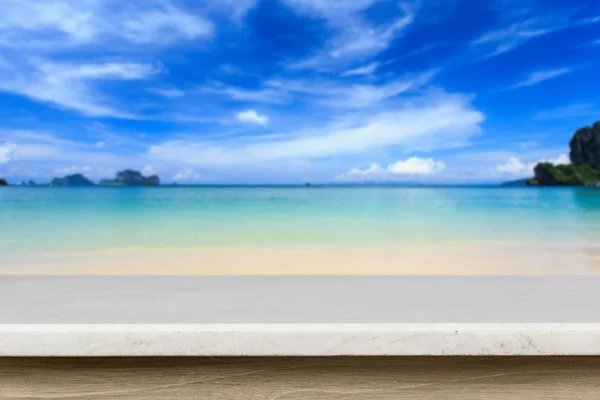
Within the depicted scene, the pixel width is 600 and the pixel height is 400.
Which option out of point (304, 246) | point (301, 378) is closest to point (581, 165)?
point (304, 246)

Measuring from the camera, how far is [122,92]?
2448 centimetres

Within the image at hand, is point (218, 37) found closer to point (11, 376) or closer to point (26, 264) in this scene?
point (26, 264)

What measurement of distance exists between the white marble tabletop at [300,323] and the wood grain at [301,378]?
0.20ft

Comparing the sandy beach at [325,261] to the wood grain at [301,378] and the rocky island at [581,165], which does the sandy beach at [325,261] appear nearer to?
the wood grain at [301,378]

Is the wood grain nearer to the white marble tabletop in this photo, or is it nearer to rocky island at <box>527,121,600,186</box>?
the white marble tabletop

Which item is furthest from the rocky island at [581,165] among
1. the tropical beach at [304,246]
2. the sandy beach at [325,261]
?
the sandy beach at [325,261]

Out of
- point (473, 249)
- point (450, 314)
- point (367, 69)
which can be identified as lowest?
point (473, 249)

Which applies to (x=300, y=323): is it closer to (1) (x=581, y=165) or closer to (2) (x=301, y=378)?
(2) (x=301, y=378)

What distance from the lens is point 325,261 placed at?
16.1 feet

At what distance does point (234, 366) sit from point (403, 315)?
1.06ft

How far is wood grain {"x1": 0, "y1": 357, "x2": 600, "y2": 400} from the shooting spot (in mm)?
879

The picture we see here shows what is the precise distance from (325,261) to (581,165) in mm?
35018

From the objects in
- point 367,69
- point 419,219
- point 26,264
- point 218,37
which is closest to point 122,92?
point 218,37

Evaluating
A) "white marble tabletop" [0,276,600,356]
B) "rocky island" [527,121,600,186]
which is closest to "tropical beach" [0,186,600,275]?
"white marble tabletop" [0,276,600,356]
